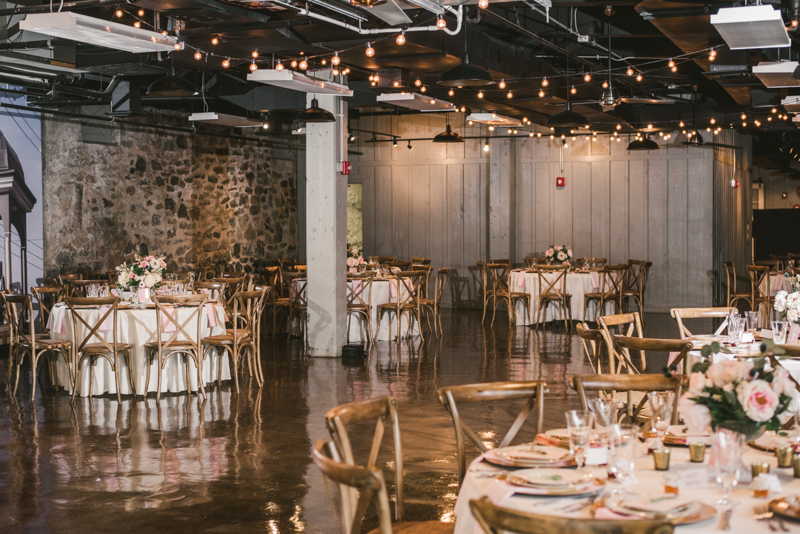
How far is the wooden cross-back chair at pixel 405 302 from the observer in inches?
412

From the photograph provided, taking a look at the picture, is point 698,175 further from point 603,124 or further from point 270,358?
point 270,358

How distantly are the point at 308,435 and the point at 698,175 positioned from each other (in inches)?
411

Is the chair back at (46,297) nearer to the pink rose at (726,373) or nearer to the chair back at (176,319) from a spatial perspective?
the chair back at (176,319)

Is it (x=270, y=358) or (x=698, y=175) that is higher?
(x=698, y=175)

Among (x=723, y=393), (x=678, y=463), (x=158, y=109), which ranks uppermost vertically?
(x=158, y=109)

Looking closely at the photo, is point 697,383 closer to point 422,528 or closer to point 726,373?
point 726,373

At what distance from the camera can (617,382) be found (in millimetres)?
3295

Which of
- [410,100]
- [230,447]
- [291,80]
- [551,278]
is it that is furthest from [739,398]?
[551,278]

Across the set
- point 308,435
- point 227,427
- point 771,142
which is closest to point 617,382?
point 308,435

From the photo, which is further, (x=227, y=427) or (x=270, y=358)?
(x=270, y=358)

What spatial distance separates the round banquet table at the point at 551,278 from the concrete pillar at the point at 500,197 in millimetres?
2271

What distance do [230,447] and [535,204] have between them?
10493mm

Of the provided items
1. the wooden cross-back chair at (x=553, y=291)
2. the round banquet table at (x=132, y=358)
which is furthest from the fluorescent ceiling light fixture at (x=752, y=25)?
Result: the wooden cross-back chair at (x=553, y=291)

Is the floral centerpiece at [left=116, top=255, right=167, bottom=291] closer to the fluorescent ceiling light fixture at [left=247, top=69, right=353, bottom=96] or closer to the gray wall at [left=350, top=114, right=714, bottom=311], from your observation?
the fluorescent ceiling light fixture at [left=247, top=69, right=353, bottom=96]
